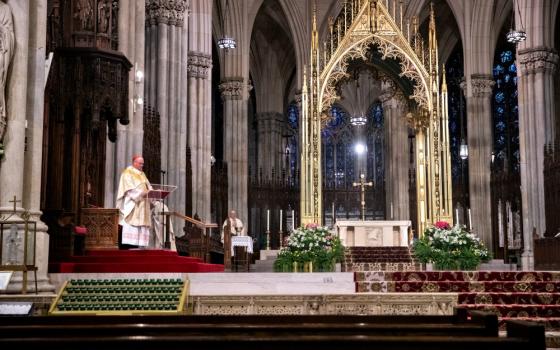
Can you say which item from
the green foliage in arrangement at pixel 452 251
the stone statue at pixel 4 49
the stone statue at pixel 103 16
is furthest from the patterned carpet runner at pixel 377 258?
the stone statue at pixel 4 49

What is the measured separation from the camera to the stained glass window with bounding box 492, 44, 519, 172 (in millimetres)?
33594

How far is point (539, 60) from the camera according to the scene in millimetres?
25297

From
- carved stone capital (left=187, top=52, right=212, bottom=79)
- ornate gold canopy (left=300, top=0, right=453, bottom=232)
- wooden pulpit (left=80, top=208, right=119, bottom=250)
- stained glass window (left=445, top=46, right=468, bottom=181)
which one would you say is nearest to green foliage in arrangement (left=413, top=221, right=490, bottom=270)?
ornate gold canopy (left=300, top=0, right=453, bottom=232)

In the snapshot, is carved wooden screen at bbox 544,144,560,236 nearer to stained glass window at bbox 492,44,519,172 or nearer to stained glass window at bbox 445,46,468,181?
stained glass window at bbox 492,44,519,172

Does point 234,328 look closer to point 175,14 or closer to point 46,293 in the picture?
point 46,293

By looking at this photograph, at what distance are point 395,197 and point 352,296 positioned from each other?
77.3ft

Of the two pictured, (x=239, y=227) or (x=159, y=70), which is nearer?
(x=159, y=70)

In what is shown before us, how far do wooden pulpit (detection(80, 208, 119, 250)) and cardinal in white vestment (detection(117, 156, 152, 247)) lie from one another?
72cm

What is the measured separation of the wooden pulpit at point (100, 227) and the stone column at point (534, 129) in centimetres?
1501

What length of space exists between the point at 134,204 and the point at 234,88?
17.3 metres

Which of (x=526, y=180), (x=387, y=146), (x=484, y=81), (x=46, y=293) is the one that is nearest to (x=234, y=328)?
(x=46, y=293)

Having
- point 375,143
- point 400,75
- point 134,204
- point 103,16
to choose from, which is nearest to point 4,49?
point 103,16

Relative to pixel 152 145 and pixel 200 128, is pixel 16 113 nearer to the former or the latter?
pixel 152 145

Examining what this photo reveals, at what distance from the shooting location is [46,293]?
9742 mm
